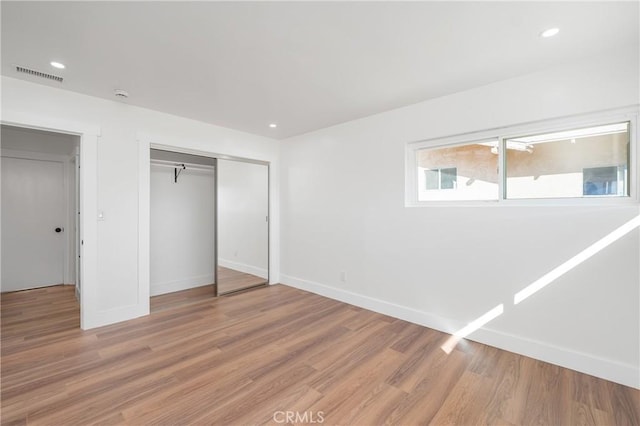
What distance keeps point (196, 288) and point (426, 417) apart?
12.8ft

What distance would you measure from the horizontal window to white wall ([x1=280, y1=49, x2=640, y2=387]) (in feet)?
0.54

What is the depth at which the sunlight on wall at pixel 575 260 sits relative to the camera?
6.74ft

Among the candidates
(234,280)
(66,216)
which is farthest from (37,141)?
(234,280)

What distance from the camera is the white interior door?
4.25 meters

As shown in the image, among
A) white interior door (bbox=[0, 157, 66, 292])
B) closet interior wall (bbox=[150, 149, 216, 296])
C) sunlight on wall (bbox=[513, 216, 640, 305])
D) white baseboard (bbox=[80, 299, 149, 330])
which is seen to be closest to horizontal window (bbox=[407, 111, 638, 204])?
sunlight on wall (bbox=[513, 216, 640, 305])

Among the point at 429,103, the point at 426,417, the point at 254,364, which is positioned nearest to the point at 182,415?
the point at 254,364

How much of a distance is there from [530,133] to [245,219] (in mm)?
3982

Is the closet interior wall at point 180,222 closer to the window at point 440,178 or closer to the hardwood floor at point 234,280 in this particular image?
the hardwood floor at point 234,280

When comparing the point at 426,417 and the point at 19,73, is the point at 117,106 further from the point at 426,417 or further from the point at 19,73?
the point at 426,417

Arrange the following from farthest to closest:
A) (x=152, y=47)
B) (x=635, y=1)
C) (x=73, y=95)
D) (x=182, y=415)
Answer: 1. (x=73, y=95)
2. (x=152, y=47)
3. (x=182, y=415)
4. (x=635, y=1)

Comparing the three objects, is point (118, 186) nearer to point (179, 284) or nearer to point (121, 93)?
point (121, 93)

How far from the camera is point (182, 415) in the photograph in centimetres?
174

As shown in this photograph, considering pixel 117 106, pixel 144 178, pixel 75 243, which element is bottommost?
pixel 75 243

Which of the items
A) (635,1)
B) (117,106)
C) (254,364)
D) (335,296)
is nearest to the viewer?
(635,1)
